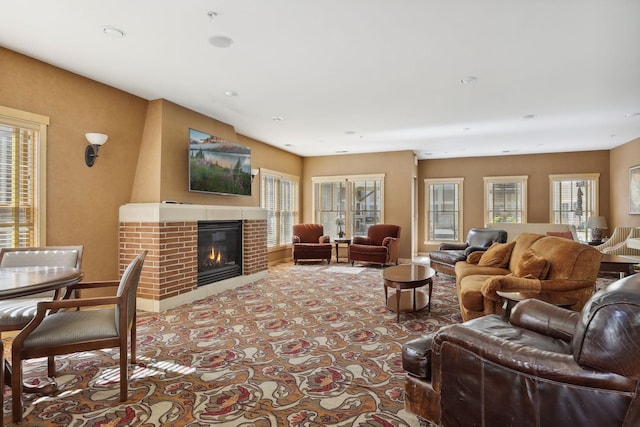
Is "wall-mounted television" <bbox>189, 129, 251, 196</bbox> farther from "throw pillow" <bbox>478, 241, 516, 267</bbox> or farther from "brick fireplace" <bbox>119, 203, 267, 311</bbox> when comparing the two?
"throw pillow" <bbox>478, 241, 516, 267</bbox>

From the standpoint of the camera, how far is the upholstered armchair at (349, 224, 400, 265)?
7328 millimetres

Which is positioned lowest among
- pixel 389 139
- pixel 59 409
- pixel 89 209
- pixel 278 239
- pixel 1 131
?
pixel 59 409

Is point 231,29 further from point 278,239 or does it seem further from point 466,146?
point 466,146

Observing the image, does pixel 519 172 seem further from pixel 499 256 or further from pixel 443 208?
pixel 499 256

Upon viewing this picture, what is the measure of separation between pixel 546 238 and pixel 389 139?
397cm

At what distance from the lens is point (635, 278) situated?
138cm

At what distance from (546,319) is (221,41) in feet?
10.4

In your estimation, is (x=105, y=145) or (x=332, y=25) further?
(x=105, y=145)

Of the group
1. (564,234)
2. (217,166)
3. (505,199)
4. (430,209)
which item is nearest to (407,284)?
(217,166)

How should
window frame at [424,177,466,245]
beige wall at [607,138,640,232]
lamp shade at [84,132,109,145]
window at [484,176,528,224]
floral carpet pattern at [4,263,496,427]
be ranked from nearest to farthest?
floral carpet pattern at [4,263,496,427] < lamp shade at [84,132,109,145] < beige wall at [607,138,640,232] < window at [484,176,528,224] < window frame at [424,177,466,245]

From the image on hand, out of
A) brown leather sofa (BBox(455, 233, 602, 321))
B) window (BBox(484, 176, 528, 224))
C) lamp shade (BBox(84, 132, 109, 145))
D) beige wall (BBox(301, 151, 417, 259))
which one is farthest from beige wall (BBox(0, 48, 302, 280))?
window (BBox(484, 176, 528, 224))

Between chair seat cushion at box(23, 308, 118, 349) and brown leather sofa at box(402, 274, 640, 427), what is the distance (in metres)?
1.75

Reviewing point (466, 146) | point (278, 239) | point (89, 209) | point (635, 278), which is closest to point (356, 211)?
point (278, 239)

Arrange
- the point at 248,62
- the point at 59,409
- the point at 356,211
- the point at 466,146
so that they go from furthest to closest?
the point at 356,211 → the point at 466,146 → the point at 248,62 → the point at 59,409
